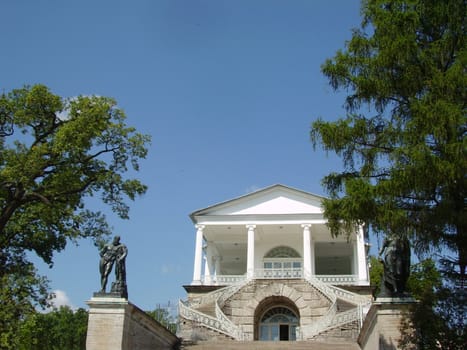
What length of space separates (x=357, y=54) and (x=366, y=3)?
1544 millimetres

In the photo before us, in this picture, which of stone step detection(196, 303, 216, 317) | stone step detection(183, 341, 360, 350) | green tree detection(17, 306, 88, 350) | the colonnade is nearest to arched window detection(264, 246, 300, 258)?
the colonnade

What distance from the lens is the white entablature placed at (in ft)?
110

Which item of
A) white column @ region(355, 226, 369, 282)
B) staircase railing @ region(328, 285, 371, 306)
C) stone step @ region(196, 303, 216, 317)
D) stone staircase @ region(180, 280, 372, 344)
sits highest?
white column @ region(355, 226, 369, 282)

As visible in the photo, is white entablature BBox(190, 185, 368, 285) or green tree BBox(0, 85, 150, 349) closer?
green tree BBox(0, 85, 150, 349)

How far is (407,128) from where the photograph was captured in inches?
477

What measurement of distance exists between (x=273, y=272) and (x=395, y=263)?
18826 millimetres

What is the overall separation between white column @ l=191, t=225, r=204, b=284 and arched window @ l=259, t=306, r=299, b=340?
19.5 feet

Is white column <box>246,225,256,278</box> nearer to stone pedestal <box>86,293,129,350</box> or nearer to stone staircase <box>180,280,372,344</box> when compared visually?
stone staircase <box>180,280,372,344</box>

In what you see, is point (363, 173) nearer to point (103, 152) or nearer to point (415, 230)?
point (415, 230)

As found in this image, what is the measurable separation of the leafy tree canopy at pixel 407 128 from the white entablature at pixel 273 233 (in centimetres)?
1904

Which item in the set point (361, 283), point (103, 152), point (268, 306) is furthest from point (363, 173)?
point (361, 283)

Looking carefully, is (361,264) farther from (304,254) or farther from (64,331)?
(64,331)

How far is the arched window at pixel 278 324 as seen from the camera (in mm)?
27547

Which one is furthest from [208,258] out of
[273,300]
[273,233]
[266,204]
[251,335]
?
[251,335]
